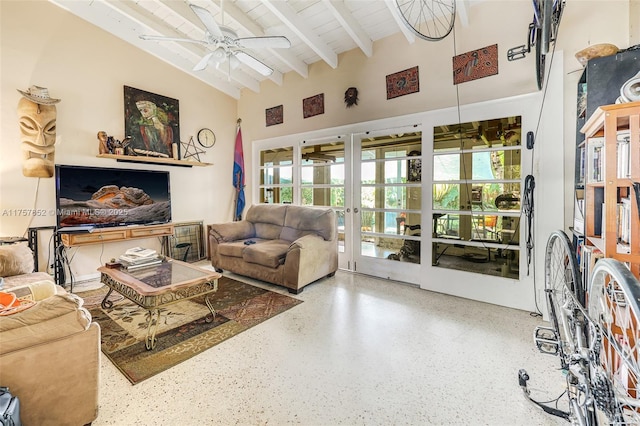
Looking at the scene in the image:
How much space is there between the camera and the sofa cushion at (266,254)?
344cm

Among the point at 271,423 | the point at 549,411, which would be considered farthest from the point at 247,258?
the point at 549,411

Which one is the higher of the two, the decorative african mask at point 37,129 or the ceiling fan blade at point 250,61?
the ceiling fan blade at point 250,61

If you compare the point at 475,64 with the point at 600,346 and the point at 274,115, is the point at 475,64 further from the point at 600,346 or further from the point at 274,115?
the point at 274,115

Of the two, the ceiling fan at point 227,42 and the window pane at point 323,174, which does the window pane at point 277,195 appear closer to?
the window pane at point 323,174

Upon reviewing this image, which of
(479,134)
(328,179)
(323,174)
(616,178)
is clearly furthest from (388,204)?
(616,178)

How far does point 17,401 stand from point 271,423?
42.0 inches

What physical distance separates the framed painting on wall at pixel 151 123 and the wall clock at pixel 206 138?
1.28 ft

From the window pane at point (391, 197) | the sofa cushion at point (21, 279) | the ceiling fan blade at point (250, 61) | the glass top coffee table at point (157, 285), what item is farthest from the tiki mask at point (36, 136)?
the window pane at point (391, 197)

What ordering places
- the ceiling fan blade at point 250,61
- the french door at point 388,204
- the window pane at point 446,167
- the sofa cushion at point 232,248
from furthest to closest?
the sofa cushion at point 232,248 < the french door at point 388,204 < the window pane at point 446,167 < the ceiling fan blade at point 250,61

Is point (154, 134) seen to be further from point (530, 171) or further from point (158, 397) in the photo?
point (530, 171)

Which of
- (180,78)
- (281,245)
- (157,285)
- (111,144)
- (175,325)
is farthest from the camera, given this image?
(180,78)

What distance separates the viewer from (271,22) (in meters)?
3.66

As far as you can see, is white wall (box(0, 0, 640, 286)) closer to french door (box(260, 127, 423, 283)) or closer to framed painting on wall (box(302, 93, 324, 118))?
framed painting on wall (box(302, 93, 324, 118))

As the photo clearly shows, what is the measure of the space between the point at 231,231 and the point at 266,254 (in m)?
1.07
